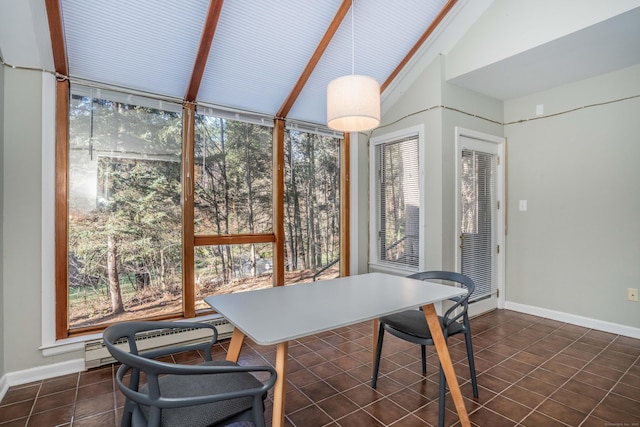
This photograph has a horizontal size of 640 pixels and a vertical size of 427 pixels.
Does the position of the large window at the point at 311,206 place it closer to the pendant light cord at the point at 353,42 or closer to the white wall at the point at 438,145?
the pendant light cord at the point at 353,42

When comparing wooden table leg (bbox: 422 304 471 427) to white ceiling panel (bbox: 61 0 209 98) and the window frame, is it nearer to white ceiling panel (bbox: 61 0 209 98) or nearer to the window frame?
the window frame

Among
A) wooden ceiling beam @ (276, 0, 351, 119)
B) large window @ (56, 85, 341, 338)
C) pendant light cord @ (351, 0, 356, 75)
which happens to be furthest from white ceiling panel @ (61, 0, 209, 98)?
pendant light cord @ (351, 0, 356, 75)

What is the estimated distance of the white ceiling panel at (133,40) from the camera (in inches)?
91.0

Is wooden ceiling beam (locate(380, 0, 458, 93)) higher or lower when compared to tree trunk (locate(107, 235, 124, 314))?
higher

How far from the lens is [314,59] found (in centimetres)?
312

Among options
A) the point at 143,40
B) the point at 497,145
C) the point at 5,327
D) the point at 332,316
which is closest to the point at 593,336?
the point at 497,145

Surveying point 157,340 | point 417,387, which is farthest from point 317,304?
point 157,340

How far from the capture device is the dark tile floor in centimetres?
196

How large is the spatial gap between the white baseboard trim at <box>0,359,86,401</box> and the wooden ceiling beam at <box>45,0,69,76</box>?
7.34 feet

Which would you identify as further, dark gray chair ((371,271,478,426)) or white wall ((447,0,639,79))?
white wall ((447,0,639,79))

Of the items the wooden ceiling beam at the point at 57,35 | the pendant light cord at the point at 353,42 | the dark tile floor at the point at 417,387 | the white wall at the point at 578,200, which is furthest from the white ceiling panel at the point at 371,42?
the dark tile floor at the point at 417,387

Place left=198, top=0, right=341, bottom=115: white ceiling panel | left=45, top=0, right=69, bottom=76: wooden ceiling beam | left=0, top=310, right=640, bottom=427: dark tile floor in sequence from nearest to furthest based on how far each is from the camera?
left=0, top=310, right=640, bottom=427: dark tile floor
left=45, top=0, right=69, bottom=76: wooden ceiling beam
left=198, top=0, right=341, bottom=115: white ceiling panel

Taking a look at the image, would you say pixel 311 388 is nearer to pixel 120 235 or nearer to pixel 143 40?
pixel 120 235

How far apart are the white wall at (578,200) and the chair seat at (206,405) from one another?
12.0 ft
